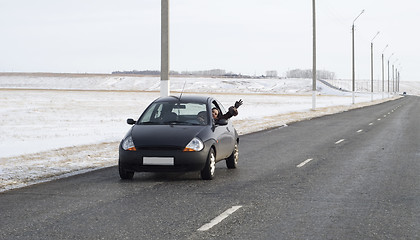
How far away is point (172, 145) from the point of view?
9750mm

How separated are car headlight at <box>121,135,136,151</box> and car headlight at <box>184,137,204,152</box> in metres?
0.87

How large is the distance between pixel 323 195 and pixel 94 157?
695 cm

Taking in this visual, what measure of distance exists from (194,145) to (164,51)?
805 centimetres

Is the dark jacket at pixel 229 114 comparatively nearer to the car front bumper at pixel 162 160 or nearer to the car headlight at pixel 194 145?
the car headlight at pixel 194 145

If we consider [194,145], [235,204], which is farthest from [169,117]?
[235,204]

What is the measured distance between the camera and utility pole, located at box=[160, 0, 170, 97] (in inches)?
680

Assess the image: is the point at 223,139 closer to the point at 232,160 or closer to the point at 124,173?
the point at 232,160

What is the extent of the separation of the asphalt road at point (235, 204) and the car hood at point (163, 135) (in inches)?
25.9

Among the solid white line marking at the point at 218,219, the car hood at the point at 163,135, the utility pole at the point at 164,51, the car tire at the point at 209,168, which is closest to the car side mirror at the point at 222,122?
the car hood at the point at 163,135

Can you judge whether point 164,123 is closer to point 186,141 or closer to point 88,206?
point 186,141

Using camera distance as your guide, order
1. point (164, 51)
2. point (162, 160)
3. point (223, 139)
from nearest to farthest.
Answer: point (162, 160)
point (223, 139)
point (164, 51)

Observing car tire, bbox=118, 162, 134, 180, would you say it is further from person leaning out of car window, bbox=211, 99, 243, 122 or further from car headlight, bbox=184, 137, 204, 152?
person leaning out of car window, bbox=211, 99, 243, 122

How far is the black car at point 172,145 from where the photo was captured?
9.73 metres

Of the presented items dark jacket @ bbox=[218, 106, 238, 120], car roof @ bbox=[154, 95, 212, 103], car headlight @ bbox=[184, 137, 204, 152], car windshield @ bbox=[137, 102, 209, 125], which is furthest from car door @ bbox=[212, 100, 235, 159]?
car headlight @ bbox=[184, 137, 204, 152]
